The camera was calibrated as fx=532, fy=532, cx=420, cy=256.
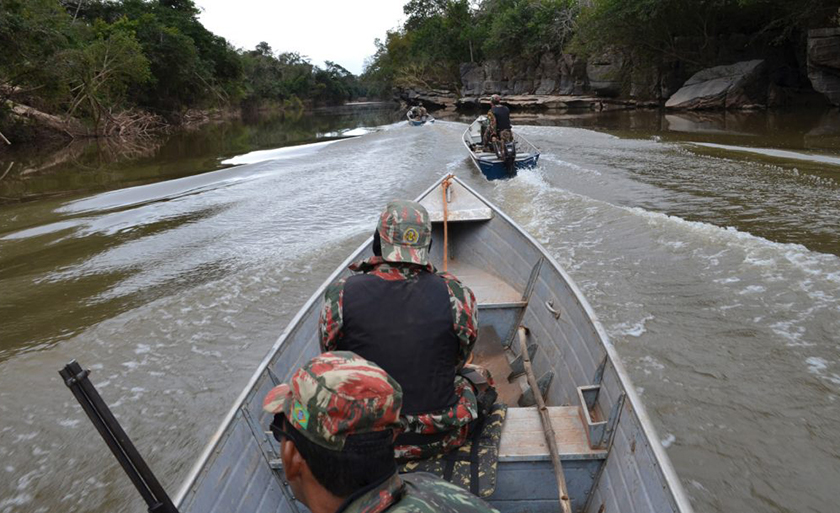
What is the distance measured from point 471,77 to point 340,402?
53.4m

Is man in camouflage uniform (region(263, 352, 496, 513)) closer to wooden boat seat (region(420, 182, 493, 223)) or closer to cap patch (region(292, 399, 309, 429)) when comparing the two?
cap patch (region(292, 399, 309, 429))

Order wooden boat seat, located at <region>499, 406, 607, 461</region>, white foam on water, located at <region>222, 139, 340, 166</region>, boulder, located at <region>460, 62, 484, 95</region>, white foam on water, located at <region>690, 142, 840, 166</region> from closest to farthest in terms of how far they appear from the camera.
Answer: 1. wooden boat seat, located at <region>499, 406, 607, 461</region>
2. white foam on water, located at <region>690, 142, 840, 166</region>
3. white foam on water, located at <region>222, 139, 340, 166</region>
4. boulder, located at <region>460, 62, 484, 95</region>

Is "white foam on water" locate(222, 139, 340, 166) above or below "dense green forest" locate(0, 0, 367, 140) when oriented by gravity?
below

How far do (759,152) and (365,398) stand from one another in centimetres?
1386

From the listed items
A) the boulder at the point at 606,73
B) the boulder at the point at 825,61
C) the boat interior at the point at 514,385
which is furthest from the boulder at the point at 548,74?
the boat interior at the point at 514,385

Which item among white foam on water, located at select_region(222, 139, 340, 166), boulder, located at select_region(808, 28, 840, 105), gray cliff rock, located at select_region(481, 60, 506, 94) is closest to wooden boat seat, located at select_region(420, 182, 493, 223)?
white foam on water, located at select_region(222, 139, 340, 166)

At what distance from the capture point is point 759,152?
12164mm

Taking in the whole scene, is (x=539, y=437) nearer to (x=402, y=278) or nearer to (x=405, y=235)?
(x=402, y=278)

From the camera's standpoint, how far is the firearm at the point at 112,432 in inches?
48.9

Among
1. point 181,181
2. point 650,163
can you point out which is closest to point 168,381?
point 181,181

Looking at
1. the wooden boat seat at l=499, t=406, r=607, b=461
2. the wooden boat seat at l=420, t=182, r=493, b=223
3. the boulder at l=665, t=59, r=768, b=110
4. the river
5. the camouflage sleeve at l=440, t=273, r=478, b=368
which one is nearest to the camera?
the camouflage sleeve at l=440, t=273, r=478, b=368

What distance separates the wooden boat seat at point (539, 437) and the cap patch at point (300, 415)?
1.56 metres

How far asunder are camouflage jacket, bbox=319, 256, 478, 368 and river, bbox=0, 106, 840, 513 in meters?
2.19

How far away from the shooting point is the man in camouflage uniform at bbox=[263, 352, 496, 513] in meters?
1.05
